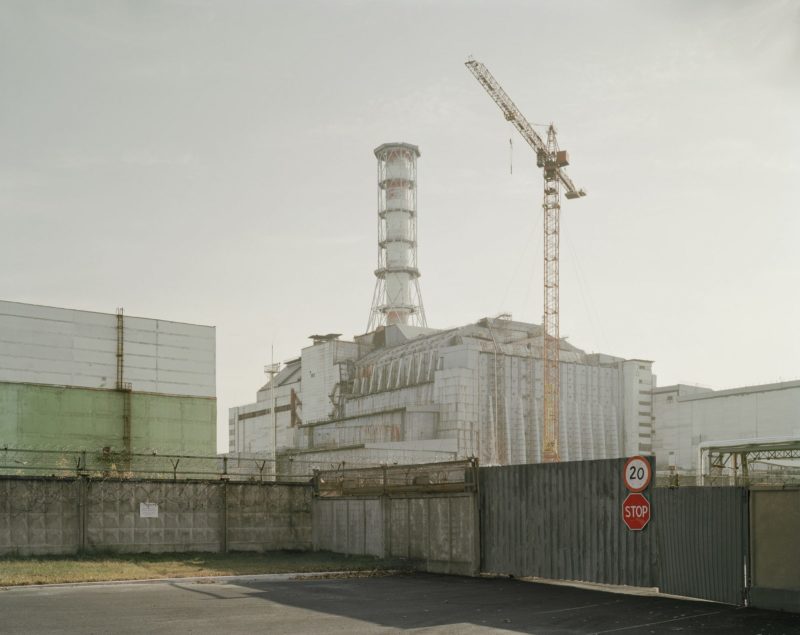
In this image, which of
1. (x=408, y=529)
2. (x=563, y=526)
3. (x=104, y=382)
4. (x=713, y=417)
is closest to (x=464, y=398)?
(x=713, y=417)

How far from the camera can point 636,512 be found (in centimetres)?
2202

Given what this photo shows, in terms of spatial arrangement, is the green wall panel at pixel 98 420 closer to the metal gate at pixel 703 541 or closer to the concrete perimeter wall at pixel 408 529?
the concrete perimeter wall at pixel 408 529

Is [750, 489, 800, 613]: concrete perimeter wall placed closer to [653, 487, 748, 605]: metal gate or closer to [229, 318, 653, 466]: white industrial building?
[653, 487, 748, 605]: metal gate

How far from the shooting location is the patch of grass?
2412 centimetres

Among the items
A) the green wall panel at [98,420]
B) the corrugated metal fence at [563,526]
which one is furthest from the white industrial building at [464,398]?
the corrugated metal fence at [563,526]

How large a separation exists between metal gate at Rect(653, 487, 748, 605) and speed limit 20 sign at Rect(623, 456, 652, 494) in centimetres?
39

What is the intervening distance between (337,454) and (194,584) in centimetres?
6386

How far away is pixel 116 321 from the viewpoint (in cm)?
5322

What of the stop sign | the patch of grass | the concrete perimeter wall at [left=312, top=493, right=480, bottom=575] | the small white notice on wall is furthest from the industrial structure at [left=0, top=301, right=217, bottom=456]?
the stop sign

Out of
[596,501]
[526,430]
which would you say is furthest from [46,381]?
[526,430]

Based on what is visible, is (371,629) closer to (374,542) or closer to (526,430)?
(374,542)

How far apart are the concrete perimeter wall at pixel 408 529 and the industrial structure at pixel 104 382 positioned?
1883 cm

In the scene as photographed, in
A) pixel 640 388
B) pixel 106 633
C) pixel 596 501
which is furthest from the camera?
pixel 640 388

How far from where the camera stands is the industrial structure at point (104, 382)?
49.9 metres
